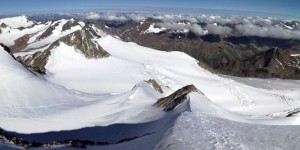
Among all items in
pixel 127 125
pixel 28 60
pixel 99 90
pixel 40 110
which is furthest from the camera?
pixel 28 60

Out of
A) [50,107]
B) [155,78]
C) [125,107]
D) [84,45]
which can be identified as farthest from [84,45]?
[125,107]

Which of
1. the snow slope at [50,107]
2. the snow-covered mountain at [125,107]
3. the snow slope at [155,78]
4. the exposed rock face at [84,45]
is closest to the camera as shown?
the snow-covered mountain at [125,107]

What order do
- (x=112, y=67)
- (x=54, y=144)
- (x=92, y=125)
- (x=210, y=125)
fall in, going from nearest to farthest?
(x=210, y=125), (x=54, y=144), (x=92, y=125), (x=112, y=67)

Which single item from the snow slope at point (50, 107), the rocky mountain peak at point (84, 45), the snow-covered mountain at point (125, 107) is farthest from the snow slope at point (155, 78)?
the snow slope at point (50, 107)

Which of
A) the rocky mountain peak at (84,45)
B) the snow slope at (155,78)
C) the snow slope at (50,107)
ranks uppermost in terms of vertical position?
the snow slope at (50,107)

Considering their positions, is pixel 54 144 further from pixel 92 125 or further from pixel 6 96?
pixel 6 96

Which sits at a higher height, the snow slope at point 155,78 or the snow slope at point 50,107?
the snow slope at point 50,107

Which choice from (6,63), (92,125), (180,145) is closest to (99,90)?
(6,63)

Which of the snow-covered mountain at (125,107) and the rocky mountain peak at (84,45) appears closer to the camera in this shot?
the snow-covered mountain at (125,107)

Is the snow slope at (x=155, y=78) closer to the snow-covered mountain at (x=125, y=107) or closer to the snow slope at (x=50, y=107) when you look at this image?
the snow-covered mountain at (x=125, y=107)
